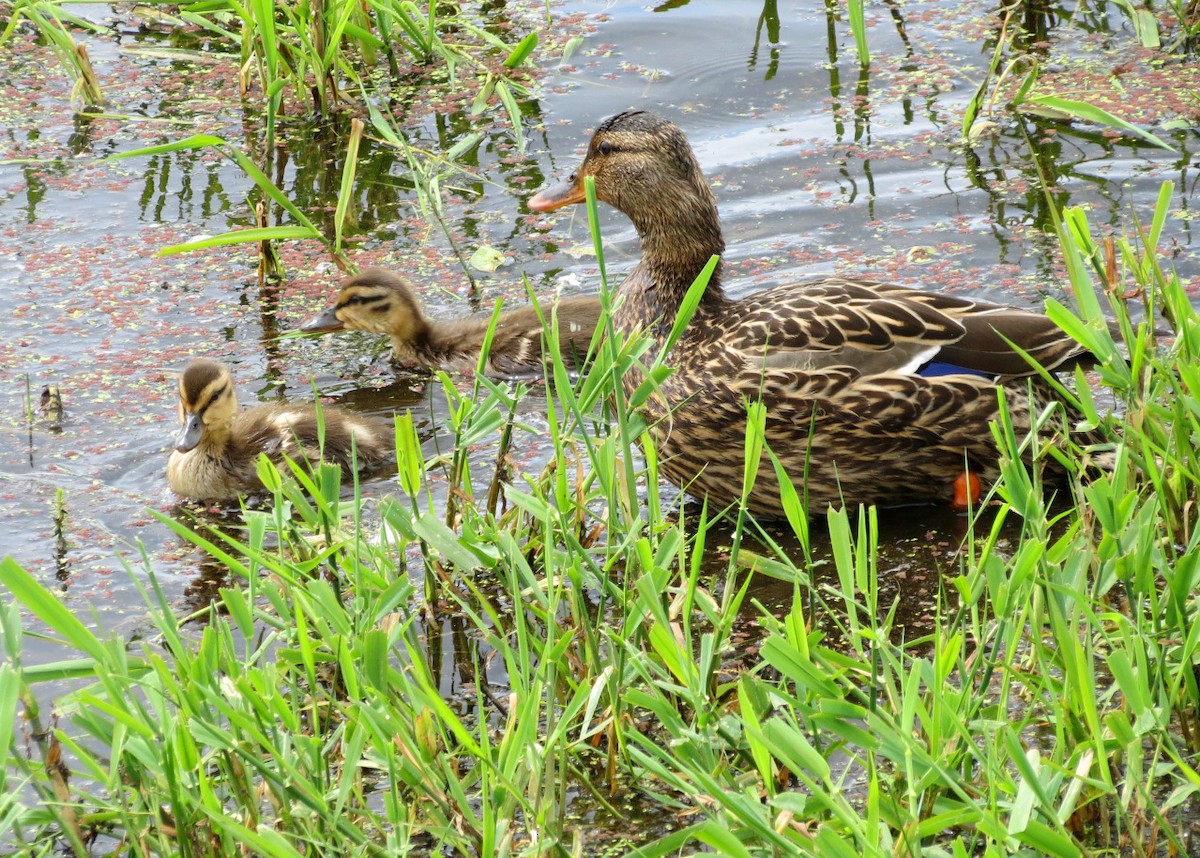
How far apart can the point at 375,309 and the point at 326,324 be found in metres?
0.17

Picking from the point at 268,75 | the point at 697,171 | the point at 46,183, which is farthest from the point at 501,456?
the point at 46,183

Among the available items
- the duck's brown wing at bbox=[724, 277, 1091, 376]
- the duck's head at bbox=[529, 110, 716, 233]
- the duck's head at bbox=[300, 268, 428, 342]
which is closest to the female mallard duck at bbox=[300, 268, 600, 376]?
the duck's head at bbox=[300, 268, 428, 342]

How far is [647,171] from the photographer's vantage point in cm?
462

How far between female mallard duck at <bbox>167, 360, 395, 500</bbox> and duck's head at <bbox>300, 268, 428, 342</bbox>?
536mm

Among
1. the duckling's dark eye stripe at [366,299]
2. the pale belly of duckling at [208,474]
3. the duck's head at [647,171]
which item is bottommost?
the pale belly of duckling at [208,474]

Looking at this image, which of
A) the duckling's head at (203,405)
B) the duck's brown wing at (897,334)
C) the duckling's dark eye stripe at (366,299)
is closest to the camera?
the duck's brown wing at (897,334)

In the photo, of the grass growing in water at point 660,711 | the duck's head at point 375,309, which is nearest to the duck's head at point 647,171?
the duck's head at point 375,309

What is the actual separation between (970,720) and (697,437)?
6.18ft

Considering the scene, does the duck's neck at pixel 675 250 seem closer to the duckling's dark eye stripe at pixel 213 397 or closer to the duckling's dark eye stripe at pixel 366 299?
the duckling's dark eye stripe at pixel 366 299

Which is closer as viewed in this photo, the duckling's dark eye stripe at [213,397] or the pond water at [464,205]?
the duckling's dark eye stripe at [213,397]

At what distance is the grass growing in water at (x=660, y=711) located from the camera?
2100 millimetres

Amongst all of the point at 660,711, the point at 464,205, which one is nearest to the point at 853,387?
the point at 660,711

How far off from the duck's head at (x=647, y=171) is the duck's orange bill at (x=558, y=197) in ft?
0.49

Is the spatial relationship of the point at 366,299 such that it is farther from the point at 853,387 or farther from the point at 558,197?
the point at 853,387
